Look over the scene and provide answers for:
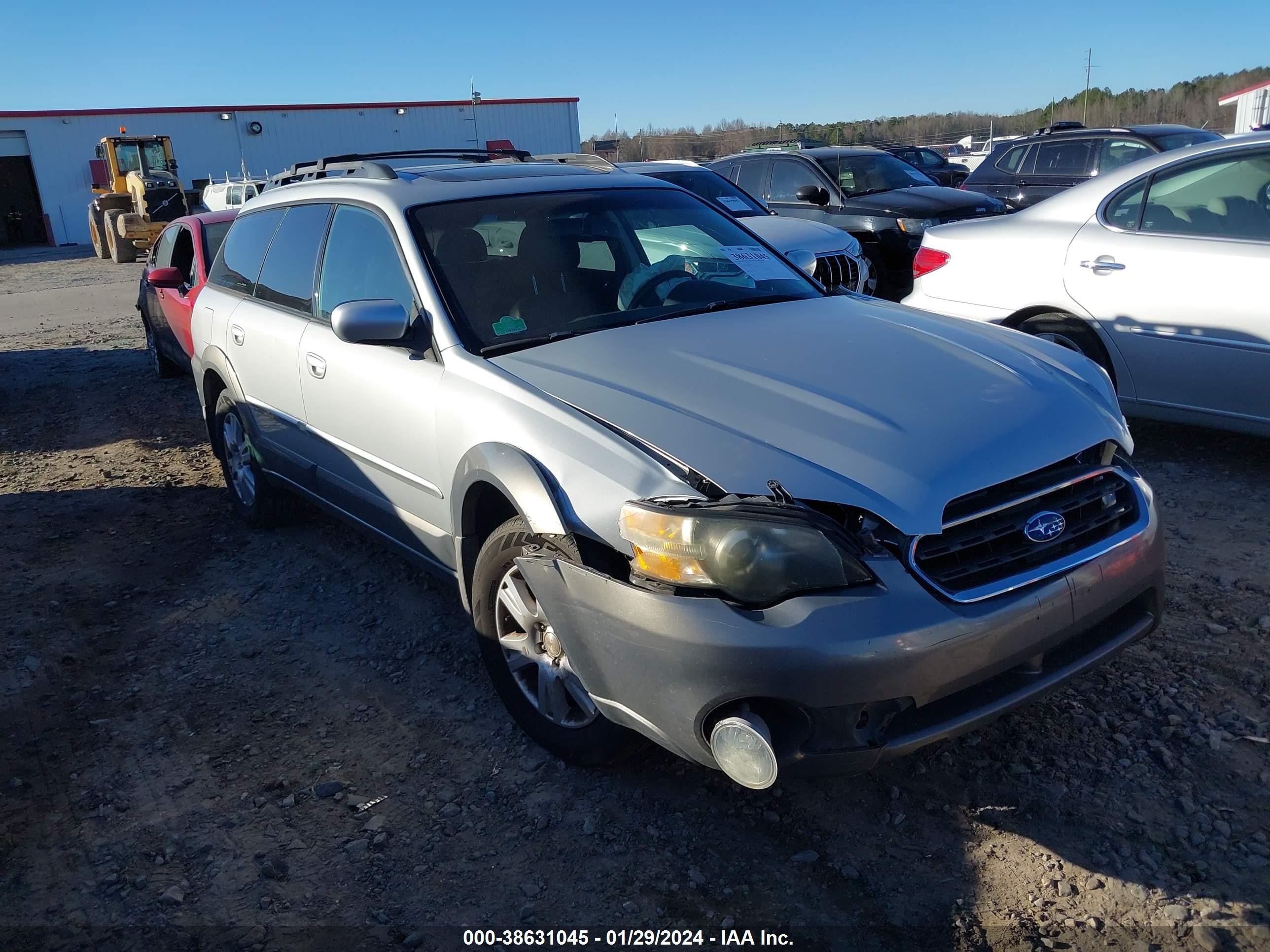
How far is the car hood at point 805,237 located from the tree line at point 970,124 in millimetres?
32644

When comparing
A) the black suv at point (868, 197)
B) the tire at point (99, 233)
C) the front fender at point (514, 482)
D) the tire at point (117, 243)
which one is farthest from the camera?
the tire at point (99, 233)

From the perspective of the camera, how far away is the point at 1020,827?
266 cm

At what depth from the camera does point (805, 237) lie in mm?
7902

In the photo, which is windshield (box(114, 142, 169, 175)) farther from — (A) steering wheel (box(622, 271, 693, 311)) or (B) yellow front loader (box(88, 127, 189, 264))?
(A) steering wheel (box(622, 271, 693, 311))

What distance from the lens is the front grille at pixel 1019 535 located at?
7.98ft

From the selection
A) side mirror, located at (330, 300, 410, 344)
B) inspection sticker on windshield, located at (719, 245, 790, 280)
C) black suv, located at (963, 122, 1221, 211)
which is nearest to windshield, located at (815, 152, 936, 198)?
black suv, located at (963, 122, 1221, 211)

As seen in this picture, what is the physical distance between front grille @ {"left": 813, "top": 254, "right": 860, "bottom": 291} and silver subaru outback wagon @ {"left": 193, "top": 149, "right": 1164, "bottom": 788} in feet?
11.1

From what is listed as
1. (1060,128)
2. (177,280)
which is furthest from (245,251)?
(1060,128)

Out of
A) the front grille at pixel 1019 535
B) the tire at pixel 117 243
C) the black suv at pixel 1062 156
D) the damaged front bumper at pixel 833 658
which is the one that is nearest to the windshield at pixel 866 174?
the black suv at pixel 1062 156

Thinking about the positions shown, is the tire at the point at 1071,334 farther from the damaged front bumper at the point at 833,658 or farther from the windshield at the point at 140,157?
the windshield at the point at 140,157

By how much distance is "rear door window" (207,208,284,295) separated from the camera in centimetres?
494

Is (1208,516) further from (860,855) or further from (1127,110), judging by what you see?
(1127,110)

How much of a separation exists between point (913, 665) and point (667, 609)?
0.59 m

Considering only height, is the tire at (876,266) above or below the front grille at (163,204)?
below
